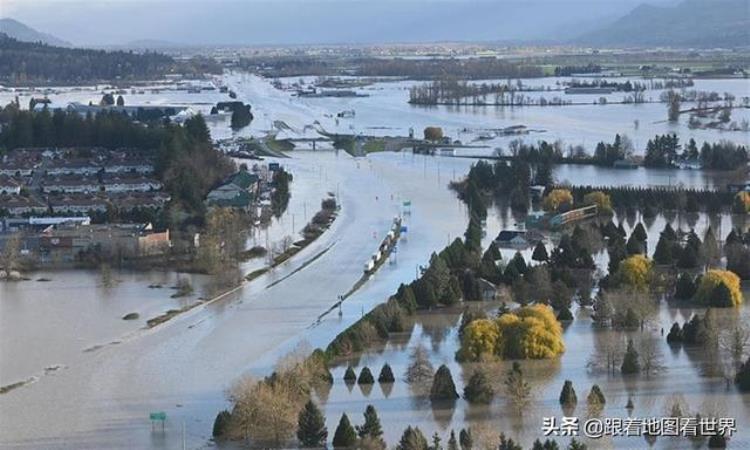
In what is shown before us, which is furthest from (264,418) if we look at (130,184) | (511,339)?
(130,184)

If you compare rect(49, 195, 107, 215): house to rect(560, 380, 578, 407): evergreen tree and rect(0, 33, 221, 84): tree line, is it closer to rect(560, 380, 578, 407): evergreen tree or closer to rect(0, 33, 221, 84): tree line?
rect(560, 380, 578, 407): evergreen tree

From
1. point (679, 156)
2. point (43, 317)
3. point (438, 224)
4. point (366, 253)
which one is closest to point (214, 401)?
point (43, 317)

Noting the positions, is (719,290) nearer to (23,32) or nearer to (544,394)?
(544,394)

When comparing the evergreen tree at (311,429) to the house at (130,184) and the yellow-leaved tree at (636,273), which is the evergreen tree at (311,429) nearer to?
the yellow-leaved tree at (636,273)

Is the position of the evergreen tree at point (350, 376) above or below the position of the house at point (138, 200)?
below

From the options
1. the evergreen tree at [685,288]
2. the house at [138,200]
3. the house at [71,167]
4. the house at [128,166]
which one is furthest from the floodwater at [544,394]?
the house at [71,167]

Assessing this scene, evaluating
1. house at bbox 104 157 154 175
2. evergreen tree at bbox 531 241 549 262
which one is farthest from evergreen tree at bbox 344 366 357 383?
house at bbox 104 157 154 175
